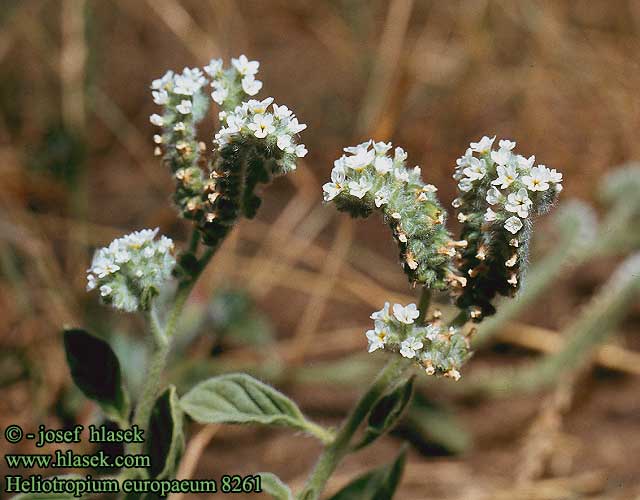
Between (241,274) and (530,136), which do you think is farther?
(530,136)

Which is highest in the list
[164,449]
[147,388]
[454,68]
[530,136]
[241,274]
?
[454,68]

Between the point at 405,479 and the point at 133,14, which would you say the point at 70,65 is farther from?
the point at 405,479

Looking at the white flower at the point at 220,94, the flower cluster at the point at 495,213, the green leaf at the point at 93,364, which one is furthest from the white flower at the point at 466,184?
the green leaf at the point at 93,364

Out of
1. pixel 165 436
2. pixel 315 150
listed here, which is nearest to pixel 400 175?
pixel 165 436

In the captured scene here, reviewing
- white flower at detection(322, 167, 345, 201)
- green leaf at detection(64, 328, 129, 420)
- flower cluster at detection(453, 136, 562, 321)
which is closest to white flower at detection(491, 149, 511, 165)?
flower cluster at detection(453, 136, 562, 321)

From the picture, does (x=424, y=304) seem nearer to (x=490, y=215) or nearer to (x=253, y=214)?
(x=490, y=215)

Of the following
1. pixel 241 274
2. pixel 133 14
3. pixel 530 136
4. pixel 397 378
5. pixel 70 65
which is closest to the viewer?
pixel 397 378

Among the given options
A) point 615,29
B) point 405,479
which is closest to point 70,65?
point 405,479
